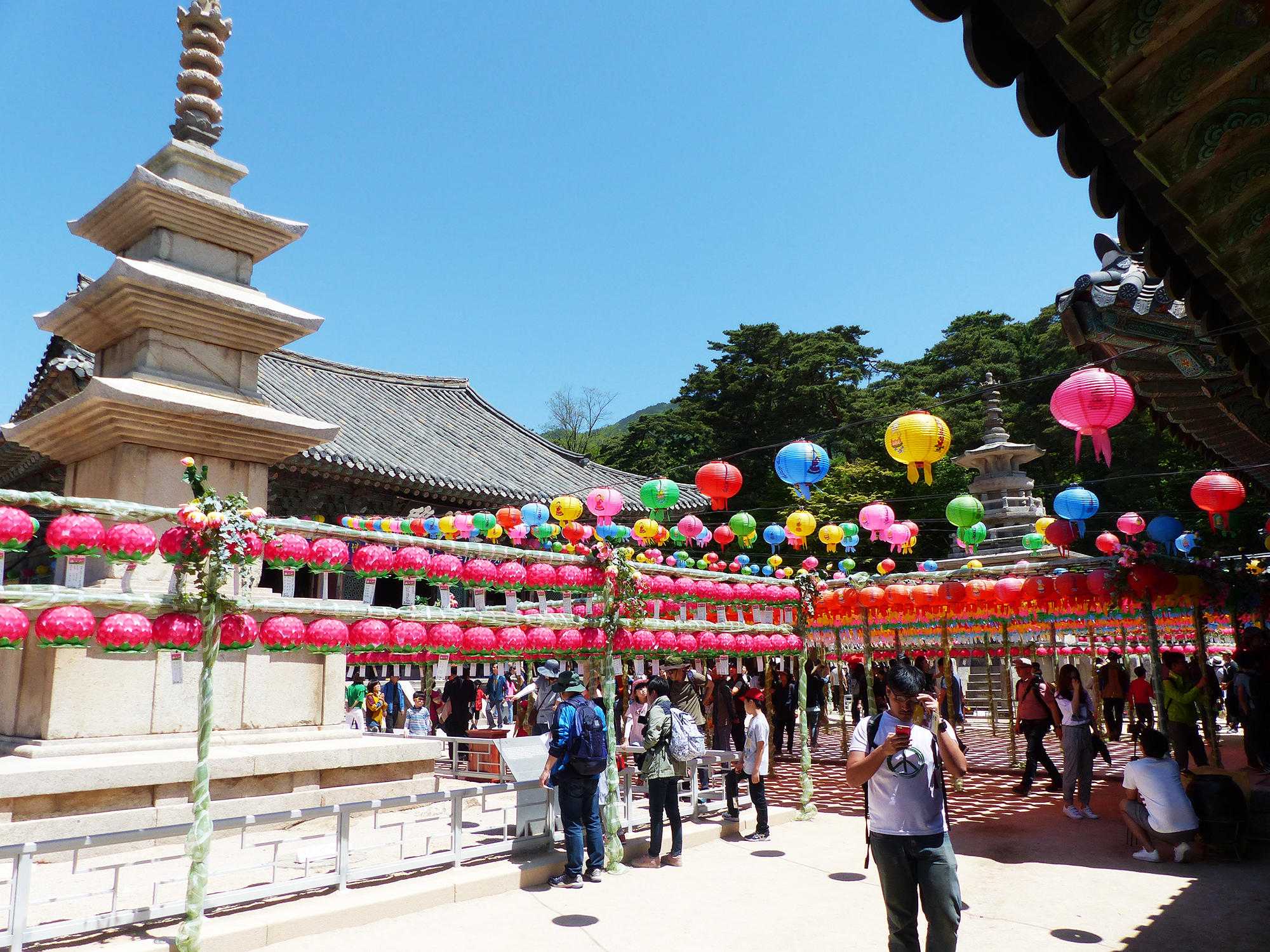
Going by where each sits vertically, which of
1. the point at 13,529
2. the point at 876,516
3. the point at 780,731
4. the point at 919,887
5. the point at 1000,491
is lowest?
the point at 780,731

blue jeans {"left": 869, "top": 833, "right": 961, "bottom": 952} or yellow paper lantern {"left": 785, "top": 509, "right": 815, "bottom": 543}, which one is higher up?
yellow paper lantern {"left": 785, "top": 509, "right": 815, "bottom": 543}

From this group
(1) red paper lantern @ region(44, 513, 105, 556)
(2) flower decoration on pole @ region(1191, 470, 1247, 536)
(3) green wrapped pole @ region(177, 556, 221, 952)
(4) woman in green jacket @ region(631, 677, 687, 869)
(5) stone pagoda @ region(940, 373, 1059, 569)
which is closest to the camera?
(3) green wrapped pole @ region(177, 556, 221, 952)

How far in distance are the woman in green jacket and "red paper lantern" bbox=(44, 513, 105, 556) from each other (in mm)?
4899

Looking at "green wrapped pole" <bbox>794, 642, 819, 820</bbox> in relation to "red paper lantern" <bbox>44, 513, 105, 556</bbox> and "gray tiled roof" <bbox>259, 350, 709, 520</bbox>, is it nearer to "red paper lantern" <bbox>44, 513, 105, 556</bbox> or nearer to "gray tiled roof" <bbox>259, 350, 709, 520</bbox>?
"gray tiled roof" <bbox>259, 350, 709, 520</bbox>

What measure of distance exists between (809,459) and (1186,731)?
691 centimetres

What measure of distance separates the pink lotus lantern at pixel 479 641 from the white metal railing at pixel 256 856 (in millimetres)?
1276

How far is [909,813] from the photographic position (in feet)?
13.7

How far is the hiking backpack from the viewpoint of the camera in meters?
7.99

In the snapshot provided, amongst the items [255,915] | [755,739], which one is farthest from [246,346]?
[755,739]

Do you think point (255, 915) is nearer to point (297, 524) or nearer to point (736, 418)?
point (297, 524)

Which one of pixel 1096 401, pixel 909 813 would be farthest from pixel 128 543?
pixel 1096 401

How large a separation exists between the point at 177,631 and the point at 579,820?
373cm

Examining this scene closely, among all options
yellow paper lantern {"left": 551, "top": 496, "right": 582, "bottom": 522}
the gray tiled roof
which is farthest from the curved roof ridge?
yellow paper lantern {"left": 551, "top": 496, "right": 582, "bottom": 522}

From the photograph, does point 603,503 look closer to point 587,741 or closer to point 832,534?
point 587,741
